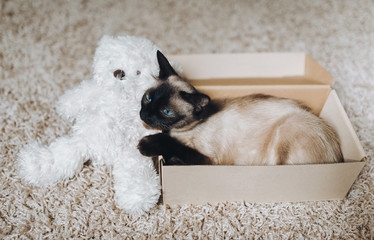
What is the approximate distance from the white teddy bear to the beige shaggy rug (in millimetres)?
71

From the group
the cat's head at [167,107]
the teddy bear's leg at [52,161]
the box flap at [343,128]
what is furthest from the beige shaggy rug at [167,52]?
the cat's head at [167,107]

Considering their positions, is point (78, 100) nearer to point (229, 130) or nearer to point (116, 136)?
point (116, 136)

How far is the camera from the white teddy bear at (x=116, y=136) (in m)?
1.10

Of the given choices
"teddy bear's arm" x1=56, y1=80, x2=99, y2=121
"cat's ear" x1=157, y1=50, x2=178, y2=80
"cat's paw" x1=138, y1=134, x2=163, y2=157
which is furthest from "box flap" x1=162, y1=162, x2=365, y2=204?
"teddy bear's arm" x1=56, y1=80, x2=99, y2=121

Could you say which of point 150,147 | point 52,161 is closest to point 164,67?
point 150,147

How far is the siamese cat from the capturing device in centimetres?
105

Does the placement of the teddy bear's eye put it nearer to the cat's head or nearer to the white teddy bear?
the white teddy bear

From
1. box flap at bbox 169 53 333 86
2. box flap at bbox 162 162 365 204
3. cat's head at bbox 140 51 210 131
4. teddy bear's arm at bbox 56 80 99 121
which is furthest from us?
box flap at bbox 169 53 333 86

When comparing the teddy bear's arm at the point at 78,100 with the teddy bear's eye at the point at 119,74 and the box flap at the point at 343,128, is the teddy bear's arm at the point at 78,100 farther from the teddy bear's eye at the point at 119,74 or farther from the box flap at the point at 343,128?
the box flap at the point at 343,128

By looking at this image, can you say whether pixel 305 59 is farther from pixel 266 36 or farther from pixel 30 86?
pixel 30 86

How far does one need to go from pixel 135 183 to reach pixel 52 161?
341 mm

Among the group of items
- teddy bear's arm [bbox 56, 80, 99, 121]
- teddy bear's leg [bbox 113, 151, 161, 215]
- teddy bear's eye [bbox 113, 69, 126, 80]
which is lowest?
teddy bear's leg [bbox 113, 151, 161, 215]

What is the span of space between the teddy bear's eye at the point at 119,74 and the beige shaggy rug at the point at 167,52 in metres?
0.38

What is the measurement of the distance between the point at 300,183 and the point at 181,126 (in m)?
0.44
